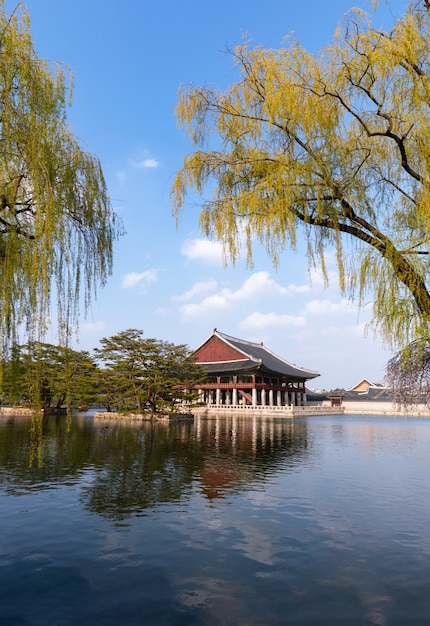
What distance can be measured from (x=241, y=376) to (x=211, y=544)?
44043 mm

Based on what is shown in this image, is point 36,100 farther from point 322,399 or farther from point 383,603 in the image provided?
point 322,399

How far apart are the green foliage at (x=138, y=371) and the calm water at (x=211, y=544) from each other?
19.3m

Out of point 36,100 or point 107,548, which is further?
point 107,548

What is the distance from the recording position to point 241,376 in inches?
1996

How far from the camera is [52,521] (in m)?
8.06

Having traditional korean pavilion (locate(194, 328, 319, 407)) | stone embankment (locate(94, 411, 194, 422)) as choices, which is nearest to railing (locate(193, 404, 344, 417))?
traditional korean pavilion (locate(194, 328, 319, 407))

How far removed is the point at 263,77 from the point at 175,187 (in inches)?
70.0

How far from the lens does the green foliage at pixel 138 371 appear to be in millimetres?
33625

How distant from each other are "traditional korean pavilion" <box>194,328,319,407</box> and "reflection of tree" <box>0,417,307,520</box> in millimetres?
24445

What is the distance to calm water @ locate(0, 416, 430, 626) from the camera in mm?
4934

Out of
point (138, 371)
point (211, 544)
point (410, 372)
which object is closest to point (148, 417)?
point (138, 371)

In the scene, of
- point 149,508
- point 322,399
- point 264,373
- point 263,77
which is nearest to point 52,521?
point 149,508

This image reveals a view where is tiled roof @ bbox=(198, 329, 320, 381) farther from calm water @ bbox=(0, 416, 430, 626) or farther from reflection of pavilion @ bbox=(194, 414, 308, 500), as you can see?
calm water @ bbox=(0, 416, 430, 626)

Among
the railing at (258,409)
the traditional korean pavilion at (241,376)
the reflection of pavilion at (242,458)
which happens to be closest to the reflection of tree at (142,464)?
the reflection of pavilion at (242,458)
